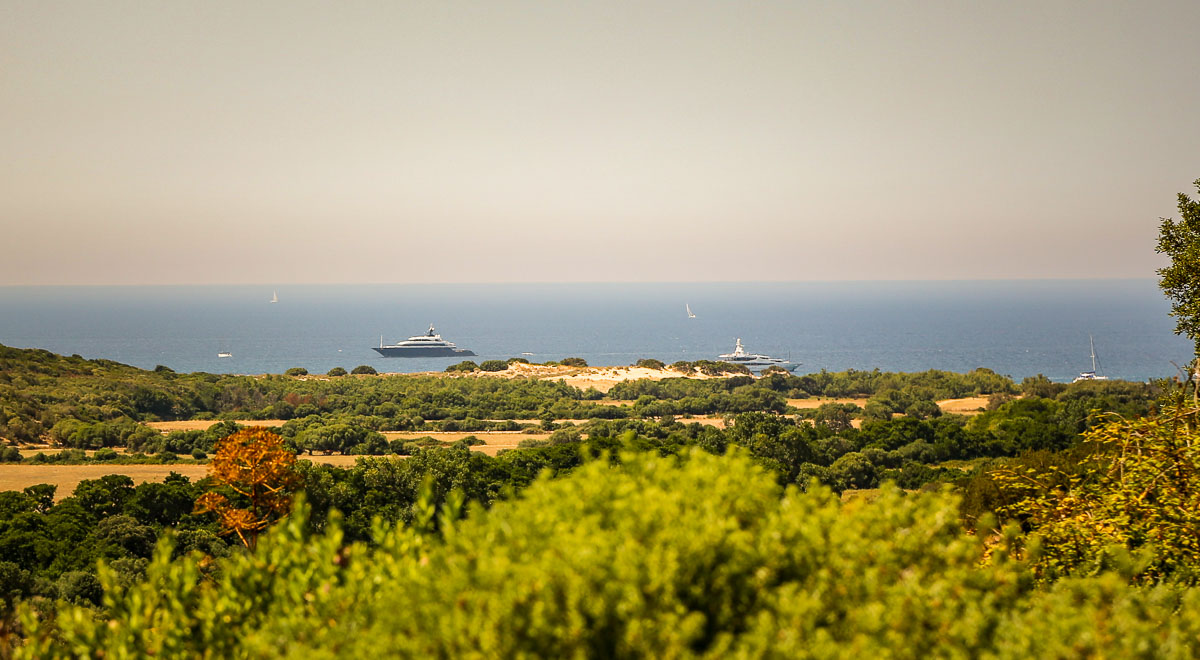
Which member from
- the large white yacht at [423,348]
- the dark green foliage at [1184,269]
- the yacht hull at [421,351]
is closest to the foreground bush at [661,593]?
the dark green foliage at [1184,269]

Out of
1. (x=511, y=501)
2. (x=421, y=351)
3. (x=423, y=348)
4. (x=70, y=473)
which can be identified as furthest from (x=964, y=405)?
(x=421, y=351)

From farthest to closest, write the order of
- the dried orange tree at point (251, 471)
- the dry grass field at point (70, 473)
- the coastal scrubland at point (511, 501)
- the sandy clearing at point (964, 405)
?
the sandy clearing at point (964, 405)
the dry grass field at point (70, 473)
the dried orange tree at point (251, 471)
the coastal scrubland at point (511, 501)

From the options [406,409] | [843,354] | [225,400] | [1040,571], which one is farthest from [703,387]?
[843,354]

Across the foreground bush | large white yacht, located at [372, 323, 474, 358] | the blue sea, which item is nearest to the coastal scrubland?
the foreground bush

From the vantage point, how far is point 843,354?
12456 cm

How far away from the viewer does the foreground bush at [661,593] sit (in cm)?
308

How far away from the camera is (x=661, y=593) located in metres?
3.20

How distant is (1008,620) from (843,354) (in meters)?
126

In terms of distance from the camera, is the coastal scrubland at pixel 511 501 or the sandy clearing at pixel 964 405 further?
the sandy clearing at pixel 964 405

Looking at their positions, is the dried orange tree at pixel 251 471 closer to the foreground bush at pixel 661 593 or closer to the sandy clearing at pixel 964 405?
the foreground bush at pixel 661 593

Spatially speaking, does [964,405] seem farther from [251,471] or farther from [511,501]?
[511,501]

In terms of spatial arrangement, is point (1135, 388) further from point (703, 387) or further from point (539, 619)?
point (539, 619)

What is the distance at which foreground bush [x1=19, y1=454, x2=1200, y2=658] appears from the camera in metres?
3.08

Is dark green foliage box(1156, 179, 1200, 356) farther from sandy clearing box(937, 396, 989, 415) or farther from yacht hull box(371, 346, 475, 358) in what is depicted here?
yacht hull box(371, 346, 475, 358)
